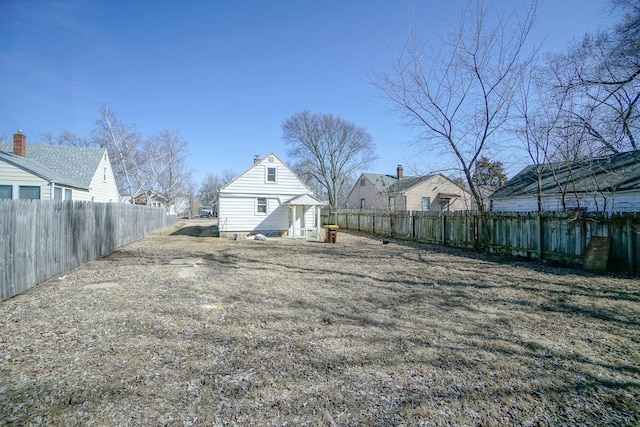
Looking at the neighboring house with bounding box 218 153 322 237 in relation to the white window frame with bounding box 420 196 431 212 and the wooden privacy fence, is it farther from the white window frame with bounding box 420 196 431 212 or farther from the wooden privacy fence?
the white window frame with bounding box 420 196 431 212

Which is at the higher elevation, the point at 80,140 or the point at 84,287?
the point at 80,140

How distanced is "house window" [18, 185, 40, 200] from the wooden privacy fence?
6.75 metres

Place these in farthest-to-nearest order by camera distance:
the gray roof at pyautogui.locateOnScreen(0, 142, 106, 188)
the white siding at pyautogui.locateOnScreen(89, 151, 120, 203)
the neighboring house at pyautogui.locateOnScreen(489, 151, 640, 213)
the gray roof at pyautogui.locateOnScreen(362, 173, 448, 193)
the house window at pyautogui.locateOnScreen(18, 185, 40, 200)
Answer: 1. the gray roof at pyautogui.locateOnScreen(362, 173, 448, 193)
2. the white siding at pyautogui.locateOnScreen(89, 151, 120, 203)
3. the gray roof at pyautogui.locateOnScreen(0, 142, 106, 188)
4. the house window at pyautogui.locateOnScreen(18, 185, 40, 200)
5. the neighboring house at pyautogui.locateOnScreen(489, 151, 640, 213)

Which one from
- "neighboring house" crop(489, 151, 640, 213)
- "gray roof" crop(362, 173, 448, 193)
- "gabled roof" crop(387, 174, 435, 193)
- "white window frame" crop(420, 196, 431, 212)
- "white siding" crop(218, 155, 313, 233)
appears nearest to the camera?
"neighboring house" crop(489, 151, 640, 213)

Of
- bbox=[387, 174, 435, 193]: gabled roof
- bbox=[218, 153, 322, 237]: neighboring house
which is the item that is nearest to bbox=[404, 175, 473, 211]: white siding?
bbox=[387, 174, 435, 193]: gabled roof

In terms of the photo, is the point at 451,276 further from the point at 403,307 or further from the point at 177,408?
the point at 177,408

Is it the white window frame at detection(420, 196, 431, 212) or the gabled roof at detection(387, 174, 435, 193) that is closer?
the gabled roof at detection(387, 174, 435, 193)

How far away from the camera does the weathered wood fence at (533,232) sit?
8164 millimetres

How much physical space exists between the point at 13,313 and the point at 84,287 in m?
1.60

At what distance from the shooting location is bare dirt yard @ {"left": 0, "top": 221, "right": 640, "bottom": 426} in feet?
8.52

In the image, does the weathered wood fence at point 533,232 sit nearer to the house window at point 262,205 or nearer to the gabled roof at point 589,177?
the gabled roof at point 589,177

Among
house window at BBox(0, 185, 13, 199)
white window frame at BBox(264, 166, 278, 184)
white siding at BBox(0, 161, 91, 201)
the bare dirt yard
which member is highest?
white window frame at BBox(264, 166, 278, 184)

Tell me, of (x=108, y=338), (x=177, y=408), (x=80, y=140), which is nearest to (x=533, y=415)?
(x=177, y=408)

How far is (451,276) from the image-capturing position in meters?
7.84
